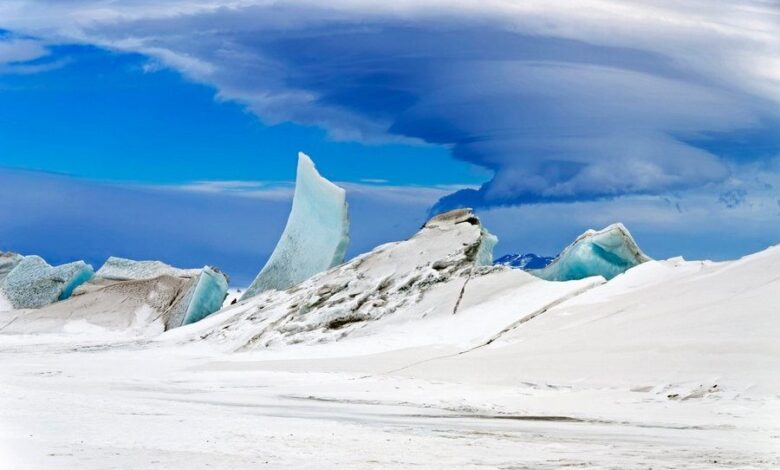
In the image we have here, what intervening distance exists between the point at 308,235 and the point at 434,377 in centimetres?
1071

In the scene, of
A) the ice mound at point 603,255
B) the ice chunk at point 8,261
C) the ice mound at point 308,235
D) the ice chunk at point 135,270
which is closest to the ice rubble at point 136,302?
the ice chunk at point 135,270

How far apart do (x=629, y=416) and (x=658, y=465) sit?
332 cm

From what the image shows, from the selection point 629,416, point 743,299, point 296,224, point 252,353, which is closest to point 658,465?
point 629,416

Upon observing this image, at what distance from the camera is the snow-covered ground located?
300 inches

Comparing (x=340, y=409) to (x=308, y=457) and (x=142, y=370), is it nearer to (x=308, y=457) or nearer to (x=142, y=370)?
(x=308, y=457)

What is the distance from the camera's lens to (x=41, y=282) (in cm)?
2844

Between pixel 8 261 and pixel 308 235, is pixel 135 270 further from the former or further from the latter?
pixel 308 235

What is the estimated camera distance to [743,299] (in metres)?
13.6

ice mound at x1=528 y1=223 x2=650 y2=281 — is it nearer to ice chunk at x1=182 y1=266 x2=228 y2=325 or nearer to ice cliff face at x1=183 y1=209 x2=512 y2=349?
ice cliff face at x1=183 y1=209 x2=512 y2=349

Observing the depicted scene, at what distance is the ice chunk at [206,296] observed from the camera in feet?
79.7

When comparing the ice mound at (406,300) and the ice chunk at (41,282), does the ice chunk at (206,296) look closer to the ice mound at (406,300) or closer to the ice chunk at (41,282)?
the ice mound at (406,300)

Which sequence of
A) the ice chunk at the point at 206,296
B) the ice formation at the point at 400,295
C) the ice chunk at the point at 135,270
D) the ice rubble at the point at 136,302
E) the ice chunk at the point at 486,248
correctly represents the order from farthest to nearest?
the ice chunk at the point at 135,270, the ice rubble at the point at 136,302, the ice chunk at the point at 206,296, the ice chunk at the point at 486,248, the ice formation at the point at 400,295

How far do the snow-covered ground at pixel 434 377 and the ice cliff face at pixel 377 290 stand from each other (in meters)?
0.05

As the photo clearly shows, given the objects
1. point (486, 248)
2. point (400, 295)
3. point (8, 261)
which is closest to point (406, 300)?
point (400, 295)
